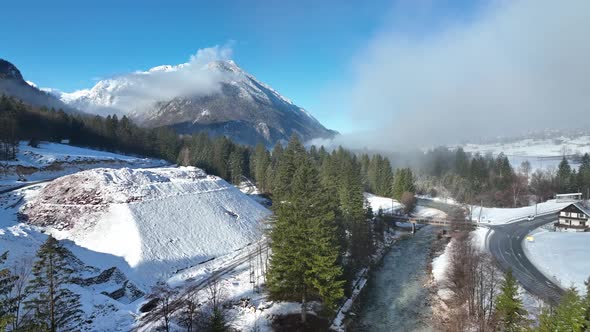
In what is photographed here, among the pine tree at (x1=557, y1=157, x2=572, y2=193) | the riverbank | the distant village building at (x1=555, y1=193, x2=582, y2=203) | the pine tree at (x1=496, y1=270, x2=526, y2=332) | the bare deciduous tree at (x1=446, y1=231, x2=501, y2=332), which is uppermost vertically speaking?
the pine tree at (x1=557, y1=157, x2=572, y2=193)

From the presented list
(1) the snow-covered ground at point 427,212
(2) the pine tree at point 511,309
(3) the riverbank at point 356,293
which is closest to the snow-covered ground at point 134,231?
(3) the riverbank at point 356,293

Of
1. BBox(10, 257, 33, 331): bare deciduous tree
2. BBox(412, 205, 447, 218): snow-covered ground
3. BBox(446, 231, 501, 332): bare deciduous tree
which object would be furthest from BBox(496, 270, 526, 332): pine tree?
BBox(412, 205, 447, 218): snow-covered ground

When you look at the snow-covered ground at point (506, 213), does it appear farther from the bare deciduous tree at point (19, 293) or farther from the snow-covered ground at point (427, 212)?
the bare deciduous tree at point (19, 293)

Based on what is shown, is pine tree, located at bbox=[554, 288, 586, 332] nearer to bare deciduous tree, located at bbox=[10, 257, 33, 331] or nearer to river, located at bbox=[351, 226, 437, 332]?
river, located at bbox=[351, 226, 437, 332]

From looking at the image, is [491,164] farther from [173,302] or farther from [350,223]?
[173,302]

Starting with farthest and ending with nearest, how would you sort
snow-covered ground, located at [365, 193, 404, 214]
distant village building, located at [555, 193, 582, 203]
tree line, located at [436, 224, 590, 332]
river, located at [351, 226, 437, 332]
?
distant village building, located at [555, 193, 582, 203] < snow-covered ground, located at [365, 193, 404, 214] < river, located at [351, 226, 437, 332] < tree line, located at [436, 224, 590, 332]

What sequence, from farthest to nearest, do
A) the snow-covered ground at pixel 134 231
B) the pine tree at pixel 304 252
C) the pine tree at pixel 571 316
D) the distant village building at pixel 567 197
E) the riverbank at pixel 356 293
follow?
the distant village building at pixel 567 197 → the snow-covered ground at pixel 134 231 → the riverbank at pixel 356 293 → the pine tree at pixel 304 252 → the pine tree at pixel 571 316
